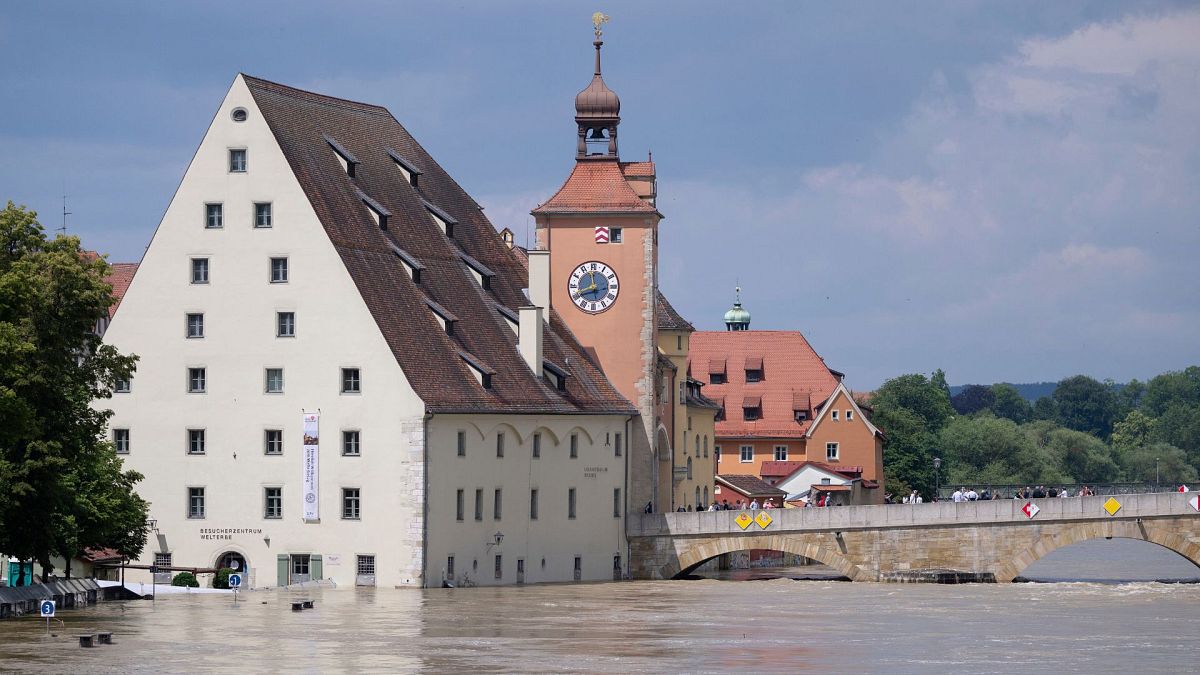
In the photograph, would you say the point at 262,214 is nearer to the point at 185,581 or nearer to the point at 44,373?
the point at 185,581

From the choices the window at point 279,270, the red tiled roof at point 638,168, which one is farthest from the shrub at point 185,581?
the red tiled roof at point 638,168

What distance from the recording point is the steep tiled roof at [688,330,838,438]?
11644cm

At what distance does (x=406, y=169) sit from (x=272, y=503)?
558 inches

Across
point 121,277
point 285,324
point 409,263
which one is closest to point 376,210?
point 409,263

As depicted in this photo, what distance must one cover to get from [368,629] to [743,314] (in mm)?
97308

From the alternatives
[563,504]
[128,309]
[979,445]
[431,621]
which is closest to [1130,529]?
[563,504]

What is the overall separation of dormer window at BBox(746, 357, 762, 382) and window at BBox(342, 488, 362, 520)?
4563 cm

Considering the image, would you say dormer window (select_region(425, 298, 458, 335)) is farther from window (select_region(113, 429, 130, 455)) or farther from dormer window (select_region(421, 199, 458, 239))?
window (select_region(113, 429, 130, 455))

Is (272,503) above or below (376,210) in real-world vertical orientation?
below

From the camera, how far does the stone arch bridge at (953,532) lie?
7850cm

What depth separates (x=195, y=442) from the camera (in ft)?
251

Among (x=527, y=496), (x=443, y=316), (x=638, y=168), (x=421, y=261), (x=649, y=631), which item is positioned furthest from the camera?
(x=638, y=168)

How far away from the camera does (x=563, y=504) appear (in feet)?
263

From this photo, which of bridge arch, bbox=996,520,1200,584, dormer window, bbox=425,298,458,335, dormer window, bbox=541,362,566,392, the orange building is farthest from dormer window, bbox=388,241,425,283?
the orange building
